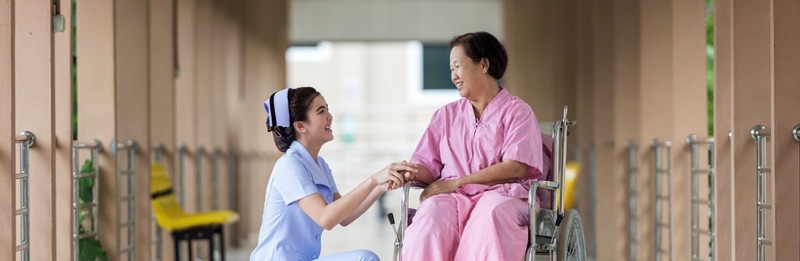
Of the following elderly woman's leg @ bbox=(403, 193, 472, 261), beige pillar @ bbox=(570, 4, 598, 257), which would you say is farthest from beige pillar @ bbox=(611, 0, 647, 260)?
elderly woman's leg @ bbox=(403, 193, 472, 261)

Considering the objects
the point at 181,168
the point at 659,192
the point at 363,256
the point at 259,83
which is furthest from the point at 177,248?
the point at 259,83

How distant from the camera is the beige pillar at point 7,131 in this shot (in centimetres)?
369

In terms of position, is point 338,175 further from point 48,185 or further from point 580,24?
point 48,185

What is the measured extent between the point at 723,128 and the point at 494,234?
164 centimetres

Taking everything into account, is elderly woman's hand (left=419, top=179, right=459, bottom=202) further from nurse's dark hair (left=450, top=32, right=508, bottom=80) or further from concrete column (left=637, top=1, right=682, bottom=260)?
concrete column (left=637, top=1, right=682, bottom=260)

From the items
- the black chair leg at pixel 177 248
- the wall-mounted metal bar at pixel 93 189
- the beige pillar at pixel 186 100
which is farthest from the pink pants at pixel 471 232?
the beige pillar at pixel 186 100

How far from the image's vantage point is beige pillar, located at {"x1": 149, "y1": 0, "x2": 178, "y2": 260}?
667cm

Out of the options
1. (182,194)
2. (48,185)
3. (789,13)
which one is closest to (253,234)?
(182,194)

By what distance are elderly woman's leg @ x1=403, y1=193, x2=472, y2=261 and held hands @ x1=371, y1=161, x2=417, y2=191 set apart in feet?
0.44

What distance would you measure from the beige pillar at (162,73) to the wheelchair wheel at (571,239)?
3409 mm

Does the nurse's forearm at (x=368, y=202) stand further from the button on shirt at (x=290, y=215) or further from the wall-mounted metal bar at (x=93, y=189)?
the wall-mounted metal bar at (x=93, y=189)

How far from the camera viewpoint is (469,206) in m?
3.36

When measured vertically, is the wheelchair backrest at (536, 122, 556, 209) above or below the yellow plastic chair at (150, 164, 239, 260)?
above

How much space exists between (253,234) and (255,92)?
1.28 meters
